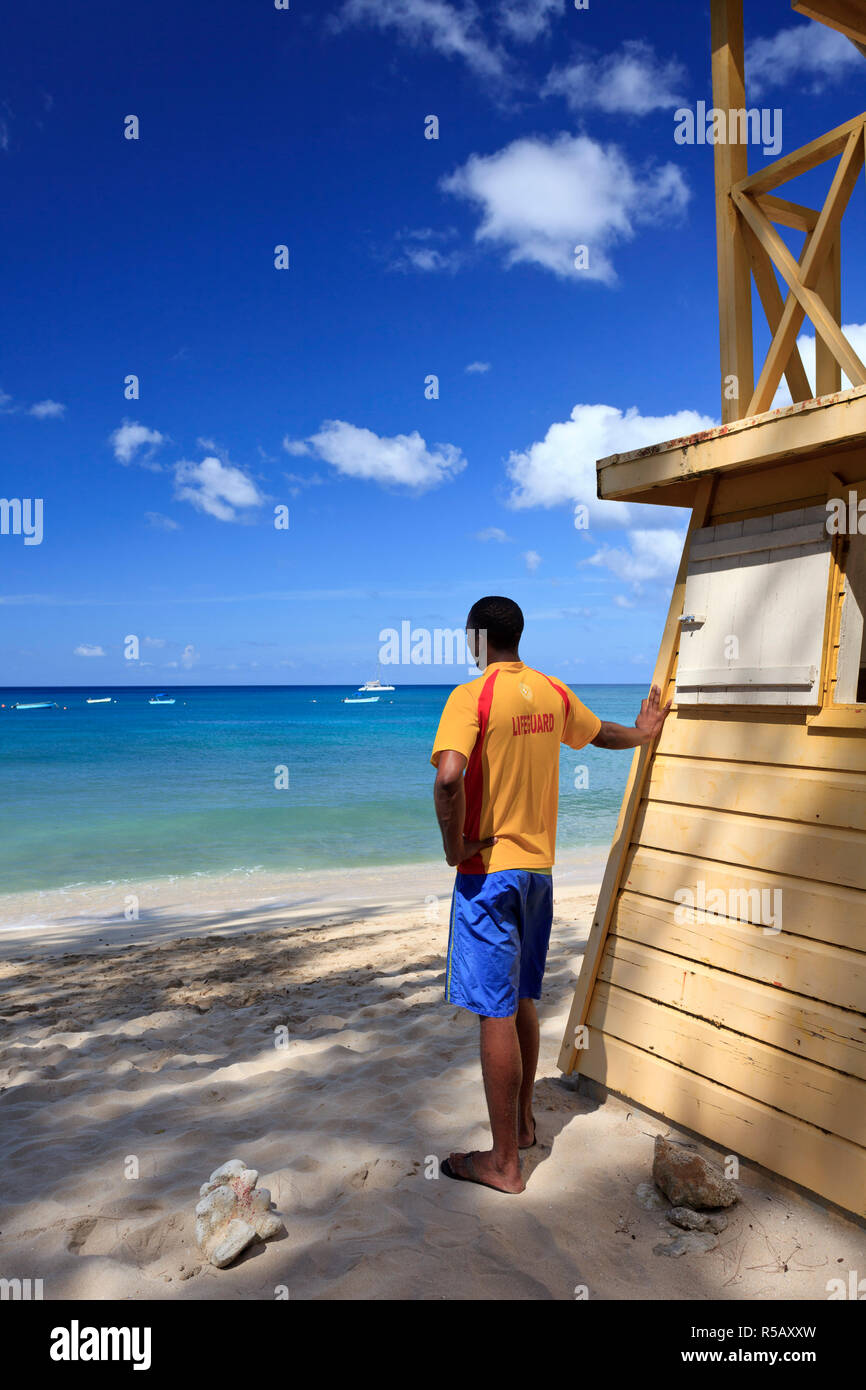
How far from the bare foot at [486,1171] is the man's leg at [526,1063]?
21cm

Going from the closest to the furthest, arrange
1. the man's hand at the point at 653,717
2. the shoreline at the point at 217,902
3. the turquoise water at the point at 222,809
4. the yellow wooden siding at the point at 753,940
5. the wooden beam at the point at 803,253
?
1. the yellow wooden siding at the point at 753,940
2. the wooden beam at the point at 803,253
3. the man's hand at the point at 653,717
4. the shoreline at the point at 217,902
5. the turquoise water at the point at 222,809

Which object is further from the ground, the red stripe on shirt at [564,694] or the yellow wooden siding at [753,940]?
the red stripe on shirt at [564,694]

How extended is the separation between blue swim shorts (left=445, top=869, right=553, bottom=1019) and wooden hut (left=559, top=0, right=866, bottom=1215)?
808mm

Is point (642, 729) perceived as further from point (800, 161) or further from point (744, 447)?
point (800, 161)

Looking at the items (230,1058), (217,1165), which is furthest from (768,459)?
(230,1058)

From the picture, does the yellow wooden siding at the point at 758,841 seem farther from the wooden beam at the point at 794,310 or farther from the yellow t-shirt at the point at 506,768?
the wooden beam at the point at 794,310

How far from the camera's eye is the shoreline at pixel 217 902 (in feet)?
29.7

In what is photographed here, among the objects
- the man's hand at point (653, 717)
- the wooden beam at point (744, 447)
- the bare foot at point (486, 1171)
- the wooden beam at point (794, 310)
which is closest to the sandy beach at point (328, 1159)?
the bare foot at point (486, 1171)

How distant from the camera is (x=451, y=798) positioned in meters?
2.78

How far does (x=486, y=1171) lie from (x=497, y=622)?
2.09 metres

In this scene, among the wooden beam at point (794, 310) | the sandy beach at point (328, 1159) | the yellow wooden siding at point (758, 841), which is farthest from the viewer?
the wooden beam at point (794, 310)

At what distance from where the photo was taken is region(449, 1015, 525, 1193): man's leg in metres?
2.90

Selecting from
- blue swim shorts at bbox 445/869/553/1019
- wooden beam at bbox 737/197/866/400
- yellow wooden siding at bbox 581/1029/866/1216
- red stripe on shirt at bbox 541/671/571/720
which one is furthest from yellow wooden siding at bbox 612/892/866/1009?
wooden beam at bbox 737/197/866/400

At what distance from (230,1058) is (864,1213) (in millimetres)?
3185
